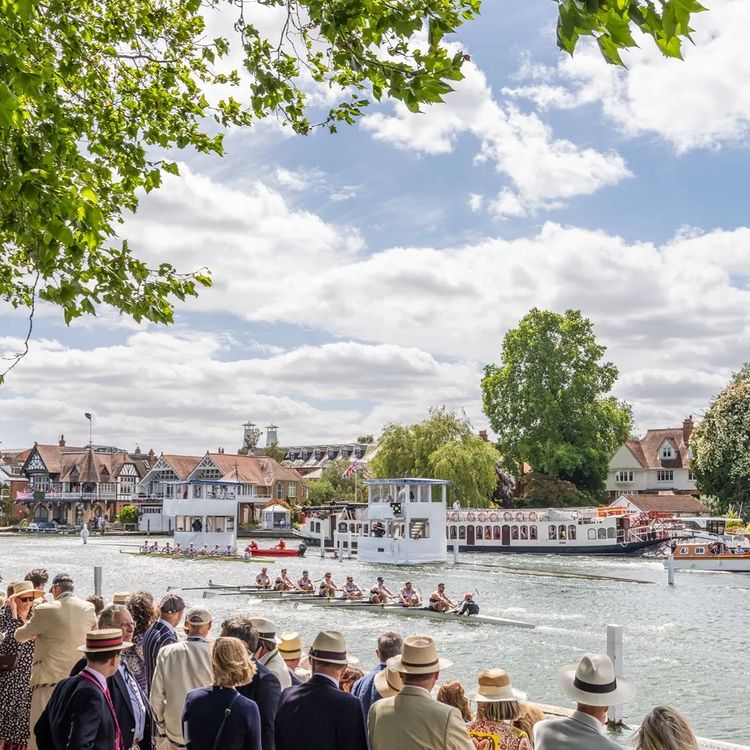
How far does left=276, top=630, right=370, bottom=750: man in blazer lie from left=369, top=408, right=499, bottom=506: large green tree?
209ft

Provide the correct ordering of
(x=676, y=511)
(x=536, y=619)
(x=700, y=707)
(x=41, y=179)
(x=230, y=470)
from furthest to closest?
1. (x=230, y=470)
2. (x=676, y=511)
3. (x=536, y=619)
4. (x=700, y=707)
5. (x=41, y=179)

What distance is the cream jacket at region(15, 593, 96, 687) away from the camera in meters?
7.78

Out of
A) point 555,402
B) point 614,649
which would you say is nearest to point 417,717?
point 614,649

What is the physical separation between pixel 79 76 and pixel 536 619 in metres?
23.6

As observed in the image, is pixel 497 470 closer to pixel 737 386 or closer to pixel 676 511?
pixel 676 511

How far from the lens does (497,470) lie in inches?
3123

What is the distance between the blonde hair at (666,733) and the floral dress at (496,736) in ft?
5.25

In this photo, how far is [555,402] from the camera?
73688 mm

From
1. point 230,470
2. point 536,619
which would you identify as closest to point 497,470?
point 230,470

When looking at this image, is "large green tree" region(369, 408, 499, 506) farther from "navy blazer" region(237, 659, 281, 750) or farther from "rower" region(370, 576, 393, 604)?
"navy blazer" region(237, 659, 281, 750)

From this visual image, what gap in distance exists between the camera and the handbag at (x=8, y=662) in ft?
26.9

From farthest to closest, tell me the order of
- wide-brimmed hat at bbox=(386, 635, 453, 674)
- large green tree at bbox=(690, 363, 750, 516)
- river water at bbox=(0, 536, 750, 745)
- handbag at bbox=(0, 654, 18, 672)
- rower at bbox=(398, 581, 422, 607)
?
large green tree at bbox=(690, 363, 750, 516), rower at bbox=(398, 581, 422, 607), river water at bbox=(0, 536, 750, 745), handbag at bbox=(0, 654, 18, 672), wide-brimmed hat at bbox=(386, 635, 453, 674)

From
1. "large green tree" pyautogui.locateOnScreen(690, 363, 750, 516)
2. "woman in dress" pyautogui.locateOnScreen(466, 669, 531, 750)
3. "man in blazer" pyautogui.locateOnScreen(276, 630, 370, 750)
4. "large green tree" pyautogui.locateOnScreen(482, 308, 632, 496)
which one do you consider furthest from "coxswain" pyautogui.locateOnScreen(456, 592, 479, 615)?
"large green tree" pyautogui.locateOnScreen(482, 308, 632, 496)

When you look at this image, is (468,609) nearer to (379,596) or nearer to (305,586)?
(379,596)
